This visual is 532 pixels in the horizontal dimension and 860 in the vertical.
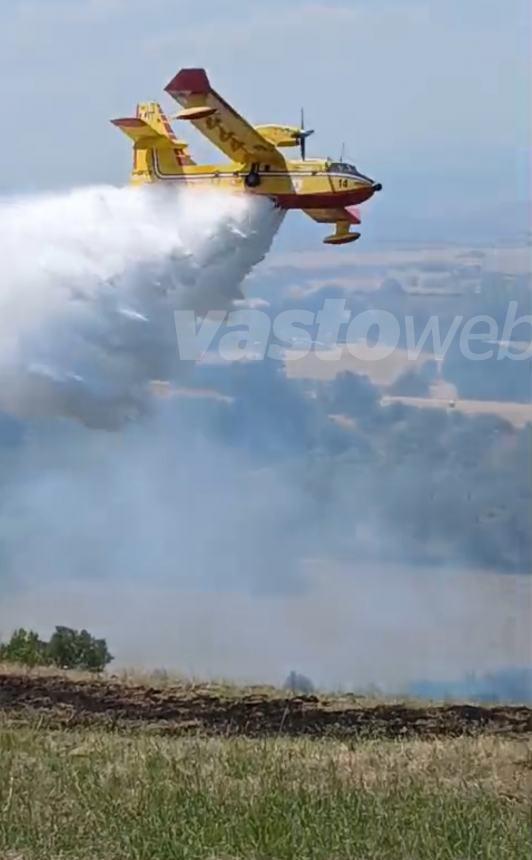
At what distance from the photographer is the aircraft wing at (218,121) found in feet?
47.9

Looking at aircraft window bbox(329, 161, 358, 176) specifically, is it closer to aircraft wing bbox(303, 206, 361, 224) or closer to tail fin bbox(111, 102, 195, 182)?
aircraft wing bbox(303, 206, 361, 224)

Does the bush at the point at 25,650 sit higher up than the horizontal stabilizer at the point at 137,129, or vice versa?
the horizontal stabilizer at the point at 137,129

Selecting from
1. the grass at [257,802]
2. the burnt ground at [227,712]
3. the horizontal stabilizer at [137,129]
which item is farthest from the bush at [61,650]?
the grass at [257,802]

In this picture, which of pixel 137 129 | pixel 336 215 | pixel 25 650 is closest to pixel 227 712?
pixel 25 650

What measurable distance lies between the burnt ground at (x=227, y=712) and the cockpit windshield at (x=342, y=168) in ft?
16.2

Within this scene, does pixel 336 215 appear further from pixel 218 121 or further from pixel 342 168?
pixel 218 121

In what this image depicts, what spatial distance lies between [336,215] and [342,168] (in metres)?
0.47

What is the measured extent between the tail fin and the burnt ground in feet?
15.9

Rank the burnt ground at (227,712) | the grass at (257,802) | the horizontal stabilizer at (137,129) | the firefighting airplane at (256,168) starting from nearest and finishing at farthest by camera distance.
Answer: the grass at (257,802), the burnt ground at (227,712), the firefighting airplane at (256,168), the horizontal stabilizer at (137,129)

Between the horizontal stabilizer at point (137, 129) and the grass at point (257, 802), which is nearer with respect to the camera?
the grass at point (257, 802)

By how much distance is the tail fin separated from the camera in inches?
606

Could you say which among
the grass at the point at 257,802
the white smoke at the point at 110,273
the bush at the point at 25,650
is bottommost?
the grass at the point at 257,802

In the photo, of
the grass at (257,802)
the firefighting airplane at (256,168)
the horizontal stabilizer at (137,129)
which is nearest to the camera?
the grass at (257,802)

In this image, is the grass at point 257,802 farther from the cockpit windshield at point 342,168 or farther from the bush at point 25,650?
the cockpit windshield at point 342,168
